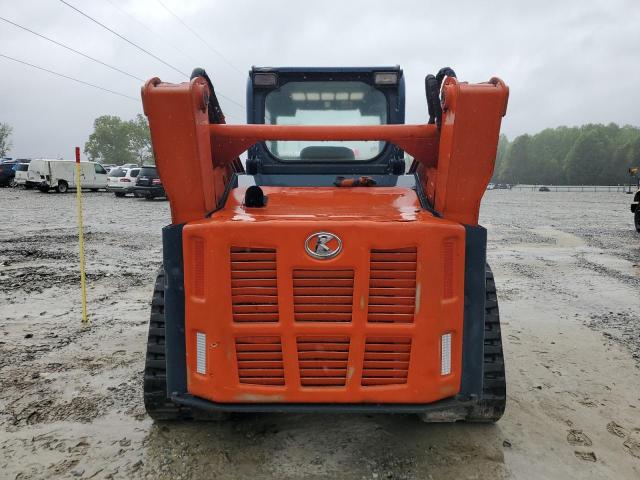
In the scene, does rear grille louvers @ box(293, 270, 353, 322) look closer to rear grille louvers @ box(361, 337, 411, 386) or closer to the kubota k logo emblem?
the kubota k logo emblem

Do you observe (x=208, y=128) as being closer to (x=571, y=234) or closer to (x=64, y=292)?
(x=64, y=292)

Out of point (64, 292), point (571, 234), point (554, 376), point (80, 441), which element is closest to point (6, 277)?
point (64, 292)

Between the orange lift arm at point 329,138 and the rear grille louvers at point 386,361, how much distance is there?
693 millimetres

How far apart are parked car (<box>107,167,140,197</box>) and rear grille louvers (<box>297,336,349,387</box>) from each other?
2257cm

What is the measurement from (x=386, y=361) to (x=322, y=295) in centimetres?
44

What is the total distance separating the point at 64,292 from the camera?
598 centimetres

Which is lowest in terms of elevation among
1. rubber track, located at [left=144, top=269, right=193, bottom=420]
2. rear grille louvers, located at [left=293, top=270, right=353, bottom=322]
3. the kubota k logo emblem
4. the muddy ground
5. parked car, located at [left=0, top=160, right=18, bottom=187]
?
the muddy ground

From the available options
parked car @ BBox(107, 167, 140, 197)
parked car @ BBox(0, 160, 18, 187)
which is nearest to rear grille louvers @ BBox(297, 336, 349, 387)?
parked car @ BBox(107, 167, 140, 197)

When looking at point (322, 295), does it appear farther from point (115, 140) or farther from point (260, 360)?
point (115, 140)

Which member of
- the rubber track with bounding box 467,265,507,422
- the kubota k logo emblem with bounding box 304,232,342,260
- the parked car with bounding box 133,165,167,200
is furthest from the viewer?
the parked car with bounding box 133,165,167,200

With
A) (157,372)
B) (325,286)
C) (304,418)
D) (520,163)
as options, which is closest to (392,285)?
(325,286)

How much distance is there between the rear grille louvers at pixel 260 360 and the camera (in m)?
2.32

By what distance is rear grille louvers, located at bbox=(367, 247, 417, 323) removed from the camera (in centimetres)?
226

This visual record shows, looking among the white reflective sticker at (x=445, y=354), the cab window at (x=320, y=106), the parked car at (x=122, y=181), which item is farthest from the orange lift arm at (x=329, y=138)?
the parked car at (x=122, y=181)
